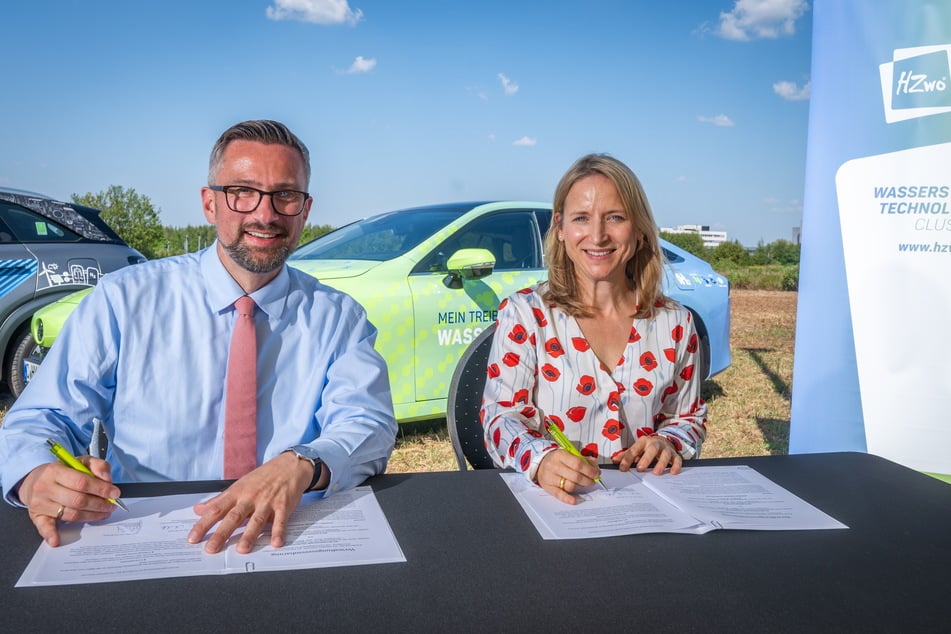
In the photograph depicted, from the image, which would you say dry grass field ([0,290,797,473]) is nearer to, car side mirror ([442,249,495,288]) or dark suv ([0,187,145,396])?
dark suv ([0,187,145,396])

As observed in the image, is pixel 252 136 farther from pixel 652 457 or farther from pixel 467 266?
pixel 467 266

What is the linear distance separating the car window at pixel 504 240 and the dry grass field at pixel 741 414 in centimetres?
115

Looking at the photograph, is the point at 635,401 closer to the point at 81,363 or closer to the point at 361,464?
the point at 361,464

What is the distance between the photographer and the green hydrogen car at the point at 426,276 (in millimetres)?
4203

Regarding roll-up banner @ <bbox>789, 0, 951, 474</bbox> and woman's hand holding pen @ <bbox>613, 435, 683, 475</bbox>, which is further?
roll-up banner @ <bbox>789, 0, 951, 474</bbox>

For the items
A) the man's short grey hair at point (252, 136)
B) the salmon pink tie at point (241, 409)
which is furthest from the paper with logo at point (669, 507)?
the man's short grey hair at point (252, 136)

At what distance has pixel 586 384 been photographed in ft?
6.67

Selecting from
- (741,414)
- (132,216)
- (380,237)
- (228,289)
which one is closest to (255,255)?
(228,289)

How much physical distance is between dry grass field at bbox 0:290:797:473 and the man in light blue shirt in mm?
2356

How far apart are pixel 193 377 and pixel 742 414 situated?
16.1 ft

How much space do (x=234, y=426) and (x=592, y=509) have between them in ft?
2.75

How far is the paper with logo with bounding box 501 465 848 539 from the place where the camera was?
51.8 inches

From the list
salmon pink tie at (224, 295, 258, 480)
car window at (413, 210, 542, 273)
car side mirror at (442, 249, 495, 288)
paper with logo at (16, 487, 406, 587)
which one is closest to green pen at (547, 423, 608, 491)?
paper with logo at (16, 487, 406, 587)

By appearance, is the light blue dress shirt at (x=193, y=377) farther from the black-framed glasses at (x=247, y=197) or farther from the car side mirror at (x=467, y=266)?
the car side mirror at (x=467, y=266)
